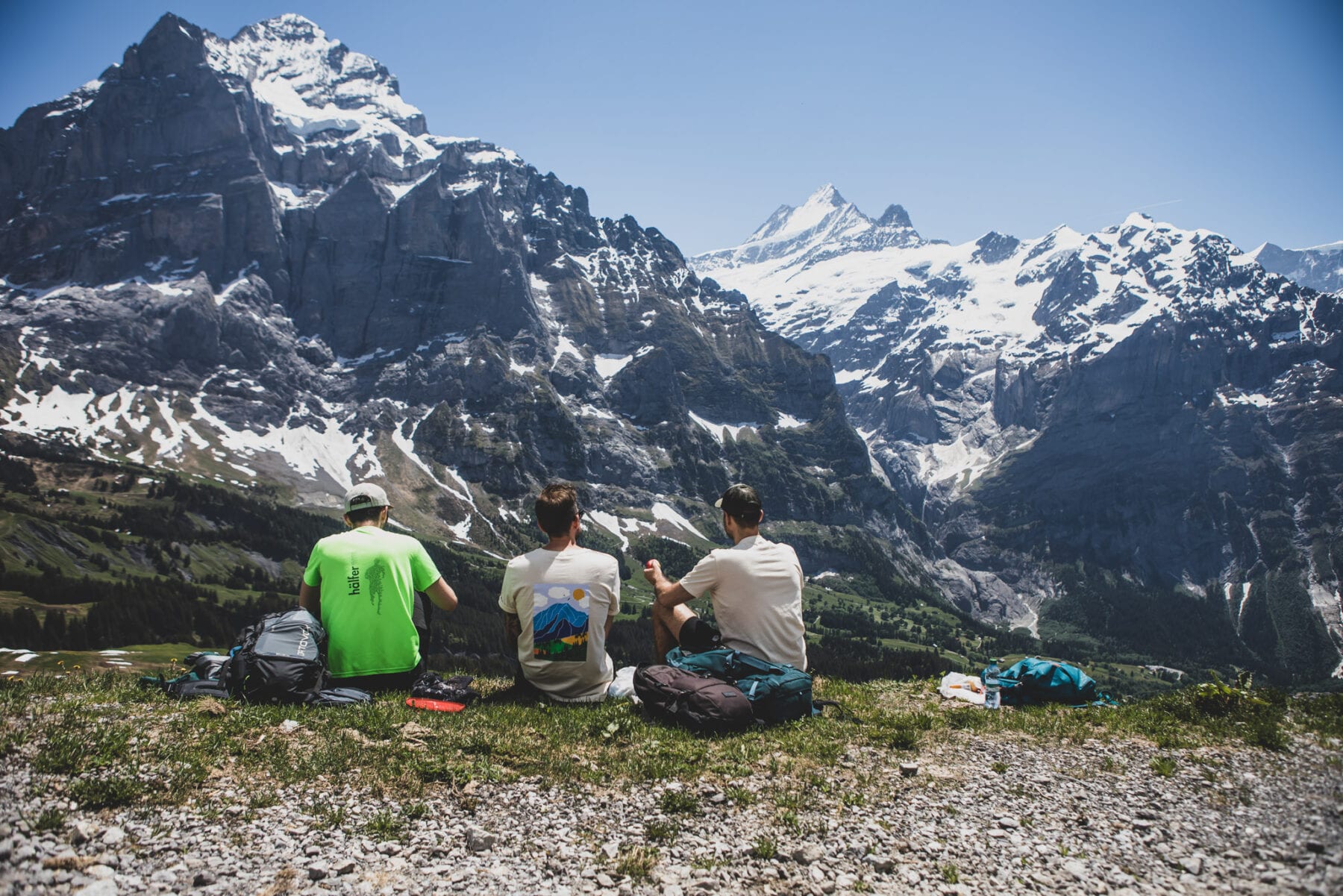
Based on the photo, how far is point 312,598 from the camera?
12969 millimetres

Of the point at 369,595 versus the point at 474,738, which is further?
the point at 369,595

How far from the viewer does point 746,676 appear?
40.2ft

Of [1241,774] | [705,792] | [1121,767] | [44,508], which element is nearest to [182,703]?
[705,792]

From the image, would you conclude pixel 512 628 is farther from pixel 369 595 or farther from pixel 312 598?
pixel 312 598

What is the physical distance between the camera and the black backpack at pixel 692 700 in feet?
37.1

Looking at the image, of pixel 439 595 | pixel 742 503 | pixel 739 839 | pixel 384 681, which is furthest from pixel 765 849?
pixel 384 681

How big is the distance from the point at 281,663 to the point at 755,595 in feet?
25.9

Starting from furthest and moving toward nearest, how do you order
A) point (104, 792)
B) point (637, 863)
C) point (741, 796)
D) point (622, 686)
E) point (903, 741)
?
point (622, 686) → point (903, 741) → point (741, 796) → point (104, 792) → point (637, 863)

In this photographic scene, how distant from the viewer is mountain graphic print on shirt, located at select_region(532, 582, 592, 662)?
12.5m

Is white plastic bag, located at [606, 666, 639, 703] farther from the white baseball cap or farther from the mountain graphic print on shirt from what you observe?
the white baseball cap

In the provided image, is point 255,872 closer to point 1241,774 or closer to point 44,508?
point 1241,774

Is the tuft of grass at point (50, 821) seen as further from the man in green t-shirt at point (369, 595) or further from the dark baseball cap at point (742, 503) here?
the dark baseball cap at point (742, 503)

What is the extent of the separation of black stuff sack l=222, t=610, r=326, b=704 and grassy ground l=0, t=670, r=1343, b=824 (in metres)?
0.44

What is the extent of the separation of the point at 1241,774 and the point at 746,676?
653 centimetres
